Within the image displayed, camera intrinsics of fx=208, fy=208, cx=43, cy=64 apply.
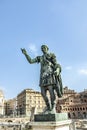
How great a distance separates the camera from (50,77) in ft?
18.2

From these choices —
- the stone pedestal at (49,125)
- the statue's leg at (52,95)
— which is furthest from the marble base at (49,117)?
the statue's leg at (52,95)

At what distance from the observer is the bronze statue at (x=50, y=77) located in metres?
5.52

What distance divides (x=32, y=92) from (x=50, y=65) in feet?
327

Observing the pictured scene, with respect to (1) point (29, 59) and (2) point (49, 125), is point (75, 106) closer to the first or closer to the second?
(1) point (29, 59)

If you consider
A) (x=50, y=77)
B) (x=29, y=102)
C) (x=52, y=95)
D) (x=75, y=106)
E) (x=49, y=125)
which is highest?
(x=29, y=102)

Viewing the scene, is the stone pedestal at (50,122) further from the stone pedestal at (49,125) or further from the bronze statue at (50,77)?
the bronze statue at (50,77)

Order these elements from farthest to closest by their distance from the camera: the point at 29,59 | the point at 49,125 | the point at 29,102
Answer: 1. the point at 29,102
2. the point at 29,59
3. the point at 49,125

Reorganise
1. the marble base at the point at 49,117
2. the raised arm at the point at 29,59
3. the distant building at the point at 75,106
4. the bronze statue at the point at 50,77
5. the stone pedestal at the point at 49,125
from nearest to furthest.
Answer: the stone pedestal at the point at 49,125 < the marble base at the point at 49,117 < the bronze statue at the point at 50,77 < the raised arm at the point at 29,59 < the distant building at the point at 75,106

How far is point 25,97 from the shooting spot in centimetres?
10225

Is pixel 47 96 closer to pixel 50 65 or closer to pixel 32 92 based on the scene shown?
pixel 50 65

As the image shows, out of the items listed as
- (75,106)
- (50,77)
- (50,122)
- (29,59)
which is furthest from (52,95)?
(75,106)

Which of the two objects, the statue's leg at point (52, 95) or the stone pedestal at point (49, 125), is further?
the statue's leg at point (52, 95)

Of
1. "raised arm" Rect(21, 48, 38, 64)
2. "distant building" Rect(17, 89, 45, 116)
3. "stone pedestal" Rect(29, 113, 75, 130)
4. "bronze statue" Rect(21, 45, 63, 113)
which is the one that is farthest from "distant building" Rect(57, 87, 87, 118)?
"stone pedestal" Rect(29, 113, 75, 130)

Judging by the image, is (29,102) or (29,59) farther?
(29,102)
